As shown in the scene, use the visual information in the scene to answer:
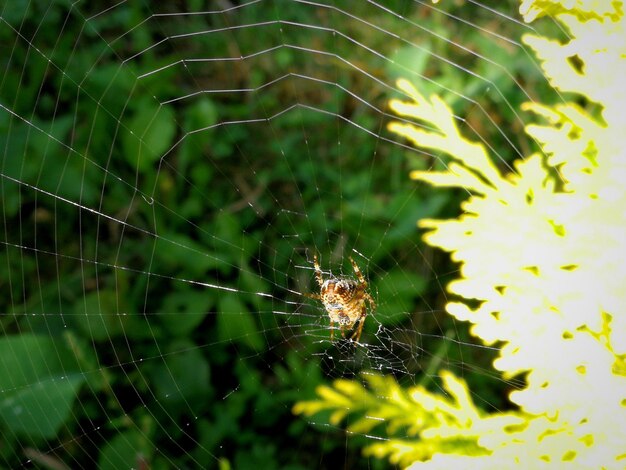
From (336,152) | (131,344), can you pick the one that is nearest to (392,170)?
(336,152)

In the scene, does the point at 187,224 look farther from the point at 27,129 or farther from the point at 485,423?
the point at 485,423

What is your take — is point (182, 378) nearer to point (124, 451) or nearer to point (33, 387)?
point (124, 451)

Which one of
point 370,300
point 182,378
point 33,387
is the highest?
point 370,300

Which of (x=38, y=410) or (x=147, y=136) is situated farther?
(x=147, y=136)

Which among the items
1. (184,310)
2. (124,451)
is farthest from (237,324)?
(124,451)

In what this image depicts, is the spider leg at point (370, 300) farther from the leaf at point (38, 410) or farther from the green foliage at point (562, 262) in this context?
the leaf at point (38, 410)

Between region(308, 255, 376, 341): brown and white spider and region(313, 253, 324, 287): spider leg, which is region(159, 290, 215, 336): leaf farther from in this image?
region(308, 255, 376, 341): brown and white spider

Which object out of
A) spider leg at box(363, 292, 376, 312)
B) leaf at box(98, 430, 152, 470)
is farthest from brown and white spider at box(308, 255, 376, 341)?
leaf at box(98, 430, 152, 470)

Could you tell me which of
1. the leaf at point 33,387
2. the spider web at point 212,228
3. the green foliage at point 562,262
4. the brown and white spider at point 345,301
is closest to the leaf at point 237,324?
the spider web at point 212,228
